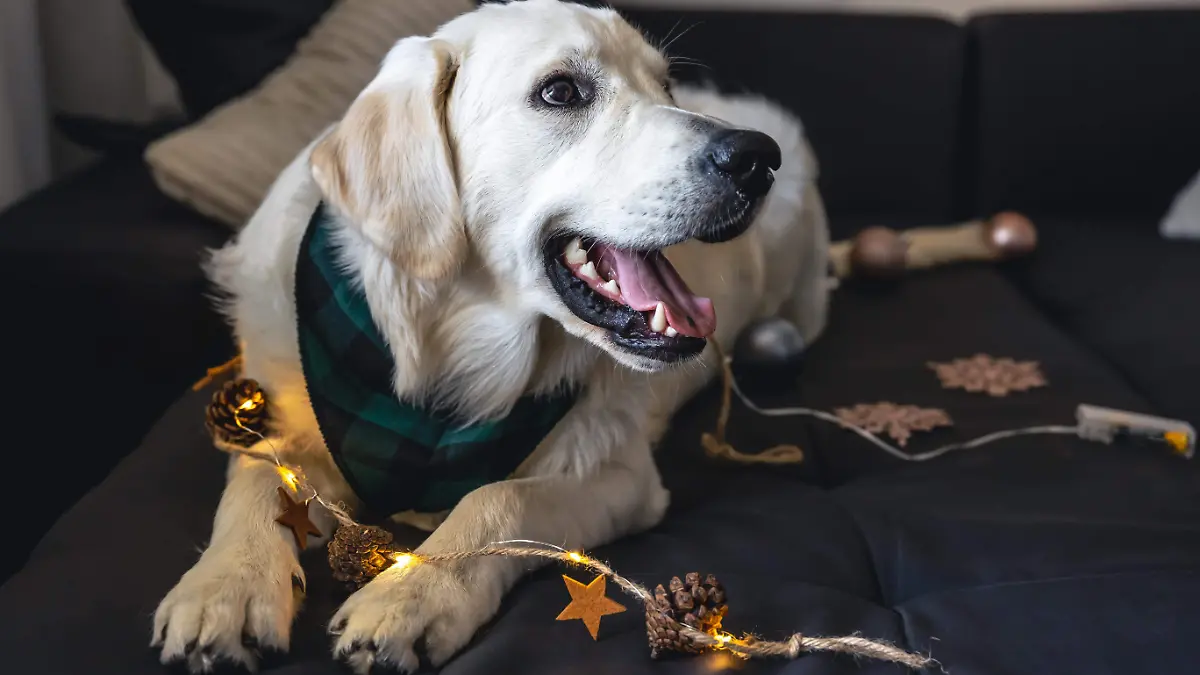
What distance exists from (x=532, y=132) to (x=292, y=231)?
1.23 ft

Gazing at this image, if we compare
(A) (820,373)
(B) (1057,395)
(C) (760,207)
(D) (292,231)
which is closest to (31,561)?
(D) (292,231)

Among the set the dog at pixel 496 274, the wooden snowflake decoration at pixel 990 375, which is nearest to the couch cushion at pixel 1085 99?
the wooden snowflake decoration at pixel 990 375

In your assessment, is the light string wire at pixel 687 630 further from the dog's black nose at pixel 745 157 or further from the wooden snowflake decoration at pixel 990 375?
the wooden snowflake decoration at pixel 990 375

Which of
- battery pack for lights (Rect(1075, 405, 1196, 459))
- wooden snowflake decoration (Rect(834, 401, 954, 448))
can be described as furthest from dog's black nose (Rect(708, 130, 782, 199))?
battery pack for lights (Rect(1075, 405, 1196, 459))

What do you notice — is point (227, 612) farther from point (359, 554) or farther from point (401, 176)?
point (401, 176)

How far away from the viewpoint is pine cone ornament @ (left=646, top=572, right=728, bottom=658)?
3.49ft

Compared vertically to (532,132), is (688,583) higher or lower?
lower

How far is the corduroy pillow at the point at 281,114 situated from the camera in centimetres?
175

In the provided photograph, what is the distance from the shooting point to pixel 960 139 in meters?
2.82

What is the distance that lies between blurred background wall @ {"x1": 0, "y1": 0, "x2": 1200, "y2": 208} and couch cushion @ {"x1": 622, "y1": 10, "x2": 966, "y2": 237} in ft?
0.82

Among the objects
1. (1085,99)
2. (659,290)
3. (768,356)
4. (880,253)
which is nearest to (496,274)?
(659,290)

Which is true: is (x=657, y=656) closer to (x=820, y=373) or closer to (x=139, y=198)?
(x=820, y=373)

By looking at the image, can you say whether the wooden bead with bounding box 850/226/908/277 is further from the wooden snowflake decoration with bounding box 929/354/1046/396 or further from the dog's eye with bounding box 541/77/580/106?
the dog's eye with bounding box 541/77/580/106

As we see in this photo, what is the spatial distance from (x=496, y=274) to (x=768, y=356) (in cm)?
68
